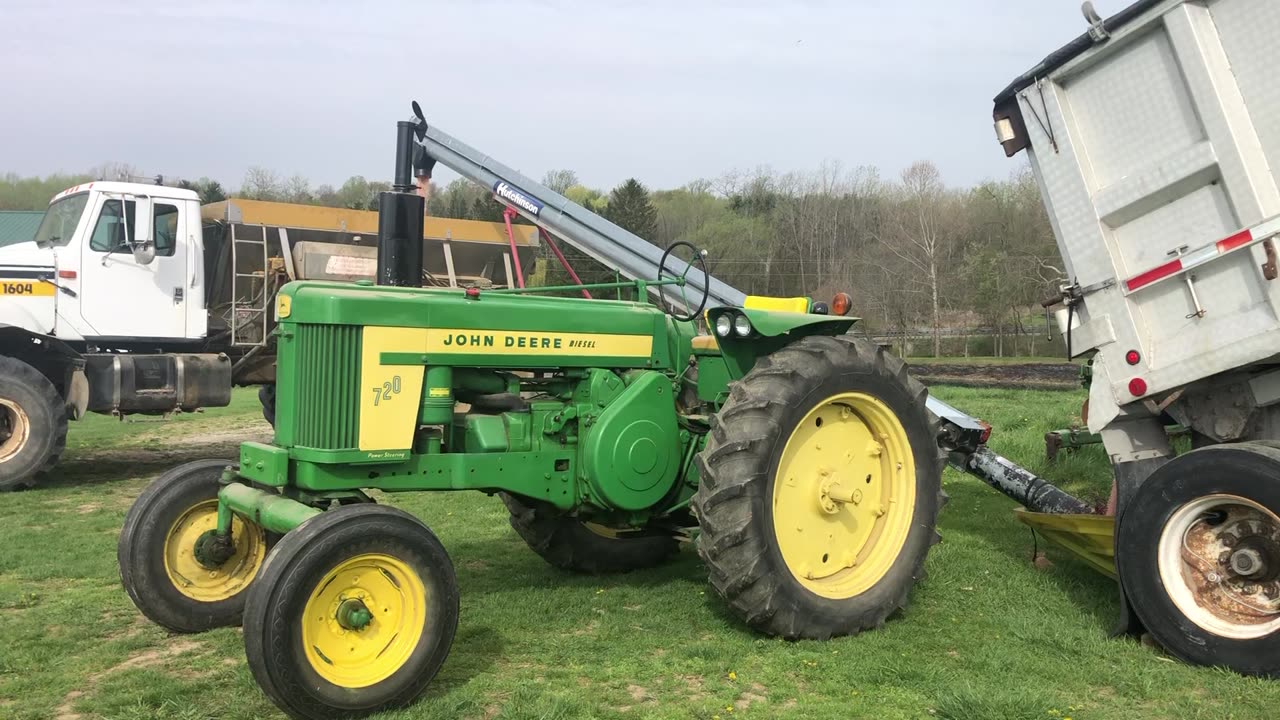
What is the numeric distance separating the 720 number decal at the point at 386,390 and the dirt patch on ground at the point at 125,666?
4.75 feet

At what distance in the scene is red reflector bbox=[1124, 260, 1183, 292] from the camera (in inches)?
171

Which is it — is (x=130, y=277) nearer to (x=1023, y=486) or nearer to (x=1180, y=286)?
→ (x=1023, y=486)

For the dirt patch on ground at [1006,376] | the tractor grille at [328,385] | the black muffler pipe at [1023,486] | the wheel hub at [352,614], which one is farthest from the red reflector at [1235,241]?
the dirt patch on ground at [1006,376]

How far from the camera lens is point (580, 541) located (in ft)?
18.7

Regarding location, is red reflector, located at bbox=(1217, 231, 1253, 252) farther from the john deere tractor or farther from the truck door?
the truck door

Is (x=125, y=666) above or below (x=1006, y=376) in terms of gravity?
below

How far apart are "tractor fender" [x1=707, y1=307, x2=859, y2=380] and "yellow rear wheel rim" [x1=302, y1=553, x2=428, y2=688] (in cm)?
201

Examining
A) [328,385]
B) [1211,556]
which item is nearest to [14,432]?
[328,385]

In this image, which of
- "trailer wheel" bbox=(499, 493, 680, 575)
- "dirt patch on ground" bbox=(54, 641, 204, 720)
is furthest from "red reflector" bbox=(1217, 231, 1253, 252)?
"dirt patch on ground" bbox=(54, 641, 204, 720)

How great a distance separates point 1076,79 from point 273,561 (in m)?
4.10

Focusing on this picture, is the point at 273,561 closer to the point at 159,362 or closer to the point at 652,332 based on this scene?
the point at 652,332

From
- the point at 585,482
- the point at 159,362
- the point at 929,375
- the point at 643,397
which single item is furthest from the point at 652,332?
the point at 929,375

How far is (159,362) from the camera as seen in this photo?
10000 millimetres

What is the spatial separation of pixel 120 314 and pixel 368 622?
775cm
